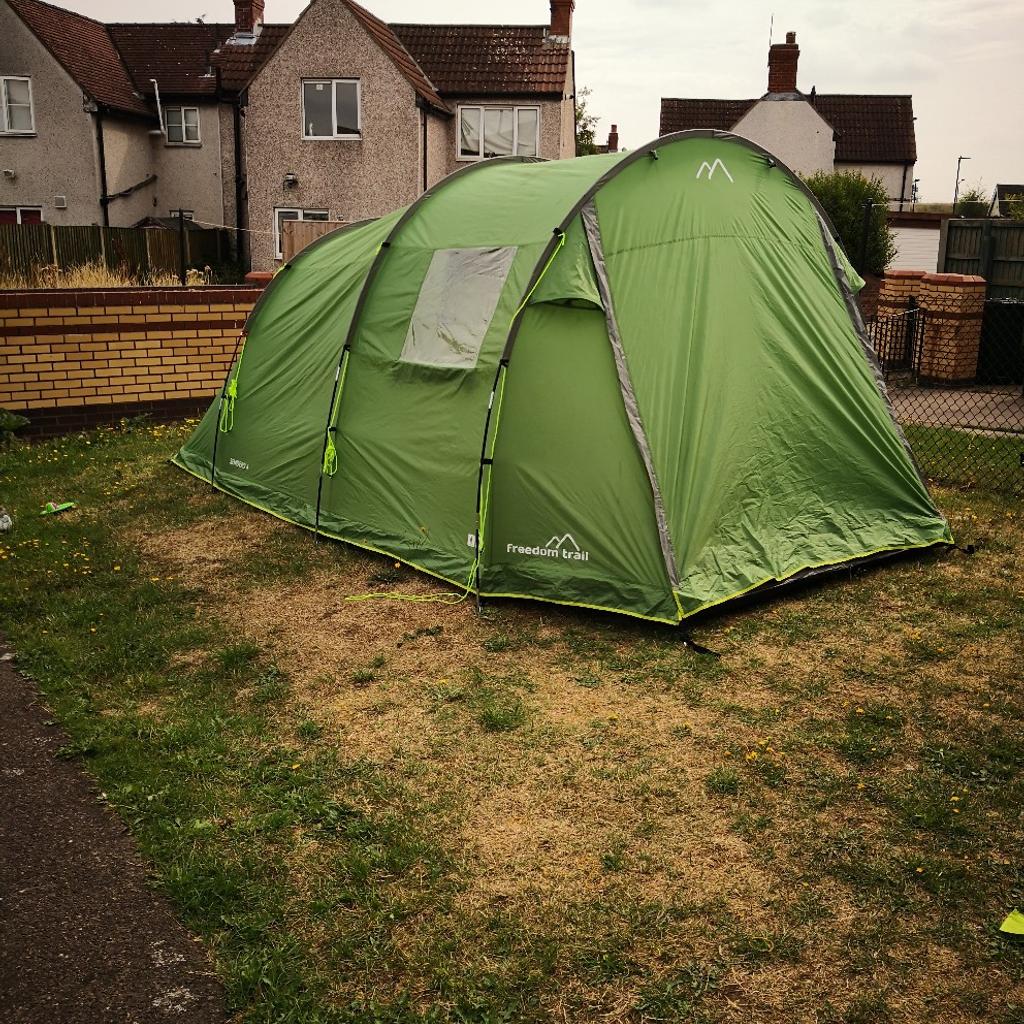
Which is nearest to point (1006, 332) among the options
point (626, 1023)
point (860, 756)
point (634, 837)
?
point (860, 756)

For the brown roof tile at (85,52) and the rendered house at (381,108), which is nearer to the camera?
the rendered house at (381,108)

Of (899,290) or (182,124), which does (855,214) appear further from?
(182,124)

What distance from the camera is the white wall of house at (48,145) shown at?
24.7 meters

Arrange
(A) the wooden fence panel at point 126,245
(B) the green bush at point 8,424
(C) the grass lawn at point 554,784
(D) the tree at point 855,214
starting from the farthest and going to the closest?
(D) the tree at point 855,214 < (A) the wooden fence panel at point 126,245 < (B) the green bush at point 8,424 < (C) the grass lawn at point 554,784

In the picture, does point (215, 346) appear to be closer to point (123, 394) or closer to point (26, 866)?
point (123, 394)

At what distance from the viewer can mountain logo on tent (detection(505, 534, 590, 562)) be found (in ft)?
18.1

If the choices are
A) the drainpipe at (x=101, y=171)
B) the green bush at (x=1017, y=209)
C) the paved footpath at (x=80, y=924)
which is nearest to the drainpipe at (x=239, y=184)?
the drainpipe at (x=101, y=171)

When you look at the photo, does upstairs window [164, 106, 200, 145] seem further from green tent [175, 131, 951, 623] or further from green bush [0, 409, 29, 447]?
green tent [175, 131, 951, 623]

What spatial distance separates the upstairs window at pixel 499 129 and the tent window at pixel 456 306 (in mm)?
19470

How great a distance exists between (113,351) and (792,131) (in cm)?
2580

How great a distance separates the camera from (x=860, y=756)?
13.6ft

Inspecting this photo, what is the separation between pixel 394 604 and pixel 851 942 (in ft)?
10.8

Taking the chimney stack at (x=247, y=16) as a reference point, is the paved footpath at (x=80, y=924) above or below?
below

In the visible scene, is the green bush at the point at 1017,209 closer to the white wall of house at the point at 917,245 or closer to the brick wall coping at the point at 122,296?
the white wall of house at the point at 917,245
